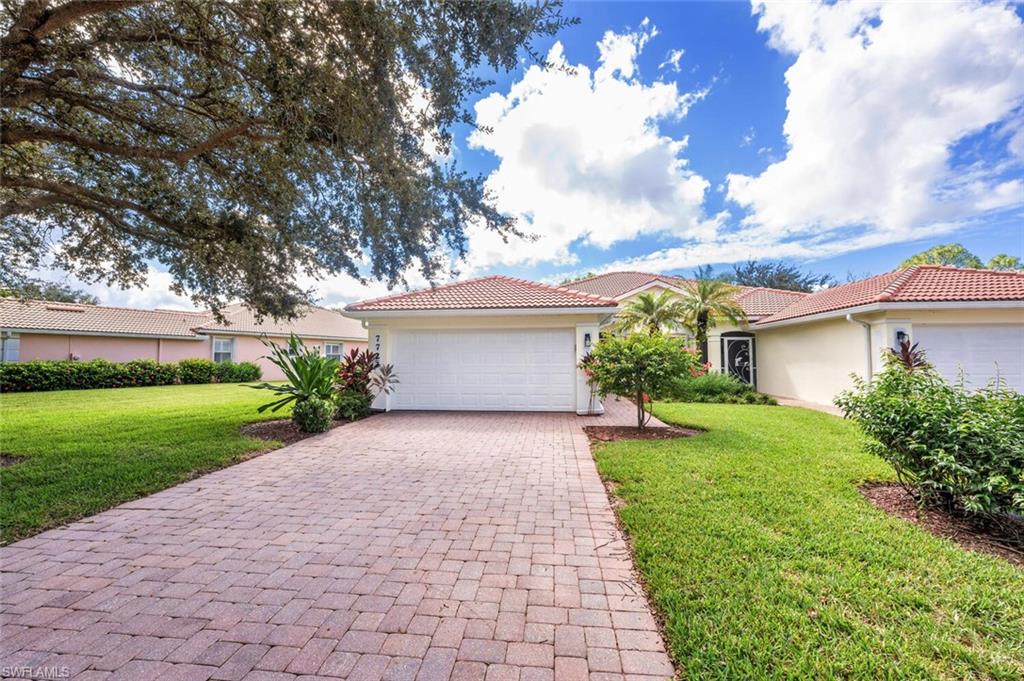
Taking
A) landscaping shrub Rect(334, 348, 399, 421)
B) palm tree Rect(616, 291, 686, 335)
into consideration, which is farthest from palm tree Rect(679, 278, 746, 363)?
landscaping shrub Rect(334, 348, 399, 421)

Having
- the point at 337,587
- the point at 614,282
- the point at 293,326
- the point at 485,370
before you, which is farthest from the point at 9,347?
the point at 614,282

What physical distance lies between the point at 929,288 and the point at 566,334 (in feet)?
34.9

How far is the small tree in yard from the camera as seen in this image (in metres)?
8.27

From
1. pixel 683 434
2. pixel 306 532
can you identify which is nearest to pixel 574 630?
pixel 306 532

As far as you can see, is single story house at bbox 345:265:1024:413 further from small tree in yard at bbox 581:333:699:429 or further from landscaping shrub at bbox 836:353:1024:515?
landscaping shrub at bbox 836:353:1024:515

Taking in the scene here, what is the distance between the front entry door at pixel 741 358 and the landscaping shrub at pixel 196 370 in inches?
1118

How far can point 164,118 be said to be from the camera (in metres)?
6.52

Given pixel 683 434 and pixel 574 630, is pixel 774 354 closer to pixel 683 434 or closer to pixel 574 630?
pixel 683 434

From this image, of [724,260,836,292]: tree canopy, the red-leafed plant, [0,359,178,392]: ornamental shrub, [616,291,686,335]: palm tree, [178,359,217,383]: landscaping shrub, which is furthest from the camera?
[724,260,836,292]: tree canopy

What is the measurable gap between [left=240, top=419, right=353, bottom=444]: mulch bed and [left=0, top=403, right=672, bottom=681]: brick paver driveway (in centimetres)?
289

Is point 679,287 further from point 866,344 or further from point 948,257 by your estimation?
point 948,257

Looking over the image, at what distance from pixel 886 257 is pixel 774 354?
20809 mm

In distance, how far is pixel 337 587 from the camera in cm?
301

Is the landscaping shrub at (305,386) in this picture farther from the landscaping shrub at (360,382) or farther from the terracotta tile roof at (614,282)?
the terracotta tile roof at (614,282)
